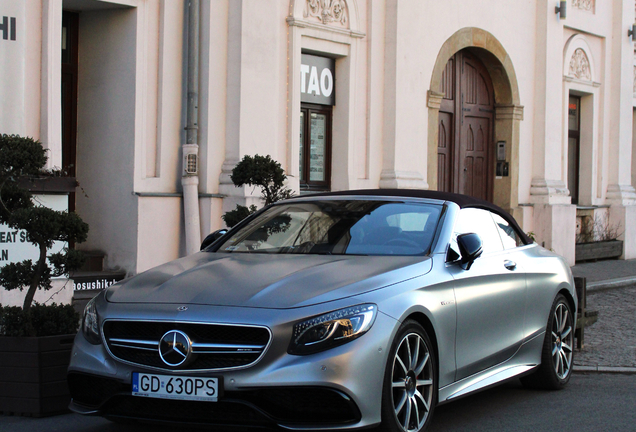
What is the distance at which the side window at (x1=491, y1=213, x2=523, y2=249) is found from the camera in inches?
268

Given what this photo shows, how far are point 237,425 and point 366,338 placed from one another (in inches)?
31.2

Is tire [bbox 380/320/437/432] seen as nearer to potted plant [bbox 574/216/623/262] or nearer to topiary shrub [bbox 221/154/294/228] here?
topiary shrub [bbox 221/154/294/228]

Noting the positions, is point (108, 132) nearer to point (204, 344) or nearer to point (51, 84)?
point (51, 84)

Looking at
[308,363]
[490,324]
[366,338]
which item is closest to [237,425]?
[308,363]

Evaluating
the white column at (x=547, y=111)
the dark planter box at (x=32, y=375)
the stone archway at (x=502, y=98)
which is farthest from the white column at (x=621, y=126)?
the dark planter box at (x=32, y=375)

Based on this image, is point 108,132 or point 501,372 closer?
point 501,372

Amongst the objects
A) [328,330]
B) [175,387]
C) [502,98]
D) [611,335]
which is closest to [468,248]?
[328,330]

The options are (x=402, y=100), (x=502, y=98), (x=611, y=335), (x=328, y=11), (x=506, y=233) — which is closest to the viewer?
(x=506, y=233)

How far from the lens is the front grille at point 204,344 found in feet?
15.0

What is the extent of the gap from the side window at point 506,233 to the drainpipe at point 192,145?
5325 millimetres

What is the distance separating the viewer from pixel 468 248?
568cm

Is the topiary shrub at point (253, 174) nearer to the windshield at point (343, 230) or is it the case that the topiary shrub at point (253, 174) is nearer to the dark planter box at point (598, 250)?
the windshield at point (343, 230)

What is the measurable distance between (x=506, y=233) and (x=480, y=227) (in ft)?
1.80

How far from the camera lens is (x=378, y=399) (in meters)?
4.66
